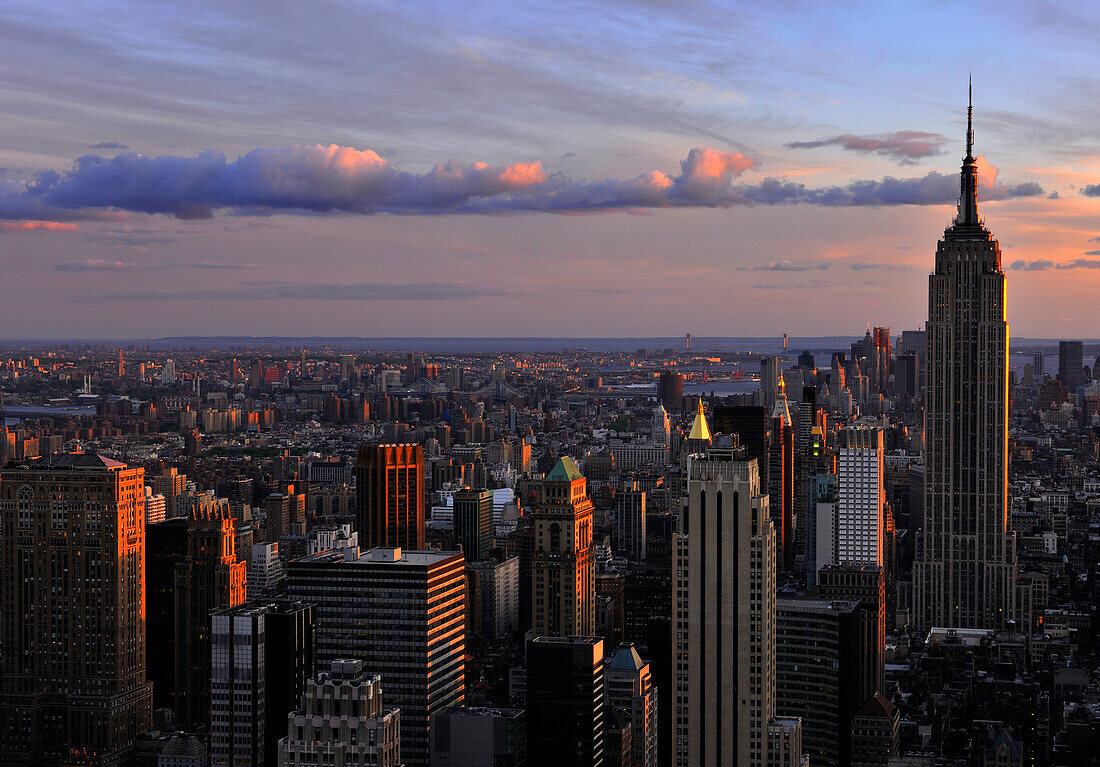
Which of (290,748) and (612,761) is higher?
(290,748)

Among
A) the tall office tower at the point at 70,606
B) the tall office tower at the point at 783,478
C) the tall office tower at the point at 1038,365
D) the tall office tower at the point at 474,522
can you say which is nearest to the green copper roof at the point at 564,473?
the tall office tower at the point at 783,478

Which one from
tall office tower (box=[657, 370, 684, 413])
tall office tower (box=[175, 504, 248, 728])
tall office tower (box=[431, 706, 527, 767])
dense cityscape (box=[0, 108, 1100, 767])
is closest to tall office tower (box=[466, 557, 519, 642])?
dense cityscape (box=[0, 108, 1100, 767])

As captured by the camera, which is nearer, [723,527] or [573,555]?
[723,527]

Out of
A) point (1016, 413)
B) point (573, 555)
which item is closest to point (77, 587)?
point (573, 555)

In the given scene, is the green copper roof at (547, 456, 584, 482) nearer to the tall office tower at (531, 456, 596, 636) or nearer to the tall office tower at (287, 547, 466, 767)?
the tall office tower at (531, 456, 596, 636)

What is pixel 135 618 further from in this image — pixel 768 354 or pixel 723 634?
pixel 768 354

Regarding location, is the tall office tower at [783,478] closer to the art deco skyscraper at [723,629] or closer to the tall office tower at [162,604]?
the tall office tower at [162,604]
